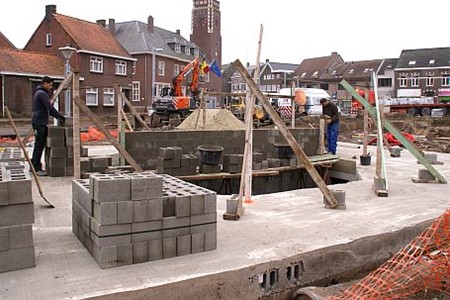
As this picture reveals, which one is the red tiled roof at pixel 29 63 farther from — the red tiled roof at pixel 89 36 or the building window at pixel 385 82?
the building window at pixel 385 82

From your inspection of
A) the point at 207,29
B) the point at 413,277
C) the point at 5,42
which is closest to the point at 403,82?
the point at 207,29

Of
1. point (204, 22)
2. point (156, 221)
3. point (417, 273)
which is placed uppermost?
point (204, 22)

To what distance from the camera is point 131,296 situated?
3.40m

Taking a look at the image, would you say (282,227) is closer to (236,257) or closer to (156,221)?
(236,257)

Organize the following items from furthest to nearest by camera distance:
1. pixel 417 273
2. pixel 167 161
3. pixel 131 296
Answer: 1. pixel 167 161
2. pixel 417 273
3. pixel 131 296

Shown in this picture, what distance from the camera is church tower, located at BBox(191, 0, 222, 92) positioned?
61.2 meters

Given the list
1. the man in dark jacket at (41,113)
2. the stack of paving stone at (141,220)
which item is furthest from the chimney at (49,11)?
the stack of paving stone at (141,220)

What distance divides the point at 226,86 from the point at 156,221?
252 feet

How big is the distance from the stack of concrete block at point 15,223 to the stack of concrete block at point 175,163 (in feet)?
16.8

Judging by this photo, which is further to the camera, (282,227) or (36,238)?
(282,227)

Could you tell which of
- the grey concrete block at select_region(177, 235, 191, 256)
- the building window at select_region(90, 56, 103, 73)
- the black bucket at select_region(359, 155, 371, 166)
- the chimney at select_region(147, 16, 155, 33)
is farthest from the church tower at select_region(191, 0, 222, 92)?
the grey concrete block at select_region(177, 235, 191, 256)

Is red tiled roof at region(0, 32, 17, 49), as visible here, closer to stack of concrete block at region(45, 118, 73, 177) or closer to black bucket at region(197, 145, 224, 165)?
stack of concrete block at region(45, 118, 73, 177)

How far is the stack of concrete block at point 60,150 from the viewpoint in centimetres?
820

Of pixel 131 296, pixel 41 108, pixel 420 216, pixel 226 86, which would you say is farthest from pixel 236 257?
pixel 226 86
